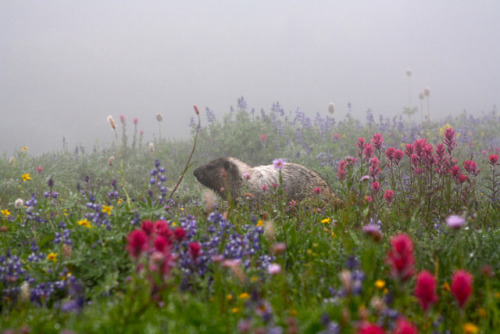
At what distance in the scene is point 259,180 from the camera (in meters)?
7.13

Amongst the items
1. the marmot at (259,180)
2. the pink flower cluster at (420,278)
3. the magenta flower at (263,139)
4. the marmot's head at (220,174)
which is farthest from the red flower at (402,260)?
the magenta flower at (263,139)

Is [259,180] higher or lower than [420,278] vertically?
lower

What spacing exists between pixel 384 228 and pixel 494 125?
14.7m

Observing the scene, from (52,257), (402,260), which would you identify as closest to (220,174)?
(52,257)

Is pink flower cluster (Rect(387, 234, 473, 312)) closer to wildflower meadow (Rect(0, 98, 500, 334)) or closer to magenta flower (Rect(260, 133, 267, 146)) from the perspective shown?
wildflower meadow (Rect(0, 98, 500, 334))

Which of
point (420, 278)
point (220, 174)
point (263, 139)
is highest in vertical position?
point (263, 139)

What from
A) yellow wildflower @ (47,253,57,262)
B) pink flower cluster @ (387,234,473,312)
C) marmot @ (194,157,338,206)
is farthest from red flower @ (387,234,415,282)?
marmot @ (194,157,338,206)

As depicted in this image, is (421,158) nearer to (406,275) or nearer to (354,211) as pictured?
(354,211)

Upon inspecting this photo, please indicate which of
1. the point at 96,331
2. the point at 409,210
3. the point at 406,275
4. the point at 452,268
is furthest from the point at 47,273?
the point at 409,210

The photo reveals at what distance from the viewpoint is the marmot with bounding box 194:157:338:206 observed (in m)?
7.02

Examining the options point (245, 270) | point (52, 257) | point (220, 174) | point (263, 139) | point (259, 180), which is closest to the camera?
point (245, 270)

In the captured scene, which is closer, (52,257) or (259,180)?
(52,257)

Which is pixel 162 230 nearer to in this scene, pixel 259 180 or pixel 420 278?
pixel 420 278

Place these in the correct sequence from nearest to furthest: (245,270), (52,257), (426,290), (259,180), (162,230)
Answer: (426,290), (162,230), (245,270), (52,257), (259,180)
